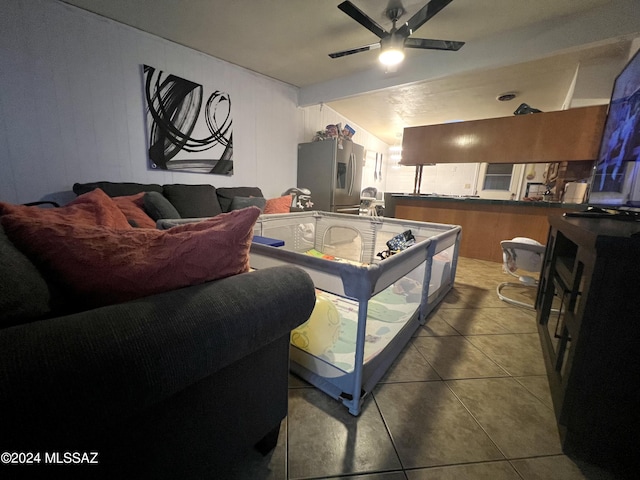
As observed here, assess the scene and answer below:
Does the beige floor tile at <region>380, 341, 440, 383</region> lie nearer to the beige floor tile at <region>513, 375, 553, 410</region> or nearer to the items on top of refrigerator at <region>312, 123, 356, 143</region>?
the beige floor tile at <region>513, 375, 553, 410</region>

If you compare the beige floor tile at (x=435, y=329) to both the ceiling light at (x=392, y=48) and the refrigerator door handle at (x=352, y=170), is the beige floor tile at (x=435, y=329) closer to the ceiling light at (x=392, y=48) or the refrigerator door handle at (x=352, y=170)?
the ceiling light at (x=392, y=48)

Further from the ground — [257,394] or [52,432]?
[52,432]

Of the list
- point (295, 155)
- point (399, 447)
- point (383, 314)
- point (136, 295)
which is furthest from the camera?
point (295, 155)

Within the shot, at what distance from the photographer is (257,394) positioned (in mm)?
741

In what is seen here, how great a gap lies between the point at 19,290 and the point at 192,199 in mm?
2457

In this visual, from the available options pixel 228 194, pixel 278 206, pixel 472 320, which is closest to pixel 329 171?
pixel 278 206

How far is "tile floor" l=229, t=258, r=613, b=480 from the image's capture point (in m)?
0.84

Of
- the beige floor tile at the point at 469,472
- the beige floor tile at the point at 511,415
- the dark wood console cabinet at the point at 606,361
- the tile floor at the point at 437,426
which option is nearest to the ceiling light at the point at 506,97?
the tile floor at the point at 437,426

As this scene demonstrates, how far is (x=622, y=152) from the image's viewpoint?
1.43m

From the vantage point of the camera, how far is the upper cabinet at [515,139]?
9.50 feet

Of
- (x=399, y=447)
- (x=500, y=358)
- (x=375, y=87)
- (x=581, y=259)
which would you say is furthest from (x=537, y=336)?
(x=375, y=87)

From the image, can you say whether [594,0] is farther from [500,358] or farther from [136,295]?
[136,295]

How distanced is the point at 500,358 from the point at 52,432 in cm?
183

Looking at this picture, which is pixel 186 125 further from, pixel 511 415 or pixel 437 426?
pixel 511 415
